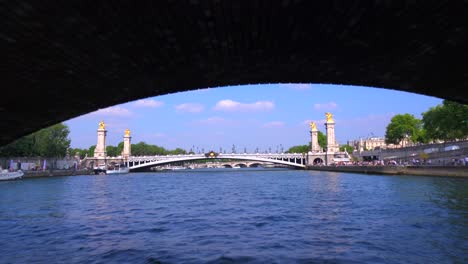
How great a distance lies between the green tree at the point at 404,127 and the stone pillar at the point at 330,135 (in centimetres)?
1710

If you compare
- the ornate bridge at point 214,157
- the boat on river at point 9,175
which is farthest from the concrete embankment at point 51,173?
the ornate bridge at point 214,157

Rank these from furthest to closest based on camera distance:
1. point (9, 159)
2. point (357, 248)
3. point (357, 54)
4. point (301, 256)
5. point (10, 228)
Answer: point (9, 159)
point (10, 228)
point (357, 248)
point (301, 256)
point (357, 54)

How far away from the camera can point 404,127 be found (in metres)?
83.1

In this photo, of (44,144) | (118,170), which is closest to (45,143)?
(44,144)

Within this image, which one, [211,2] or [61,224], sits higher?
[211,2]

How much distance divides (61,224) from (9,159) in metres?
53.2

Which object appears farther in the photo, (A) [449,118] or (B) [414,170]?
(A) [449,118]

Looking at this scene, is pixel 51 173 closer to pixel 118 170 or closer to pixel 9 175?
pixel 9 175

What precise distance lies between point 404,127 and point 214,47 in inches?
3260

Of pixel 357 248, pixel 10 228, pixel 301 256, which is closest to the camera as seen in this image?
pixel 301 256

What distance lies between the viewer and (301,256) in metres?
11.2

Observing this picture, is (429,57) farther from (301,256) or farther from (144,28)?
(301,256)

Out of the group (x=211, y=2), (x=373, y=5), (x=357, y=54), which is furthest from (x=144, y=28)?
(x=357, y=54)

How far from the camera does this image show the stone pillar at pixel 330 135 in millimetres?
101188
